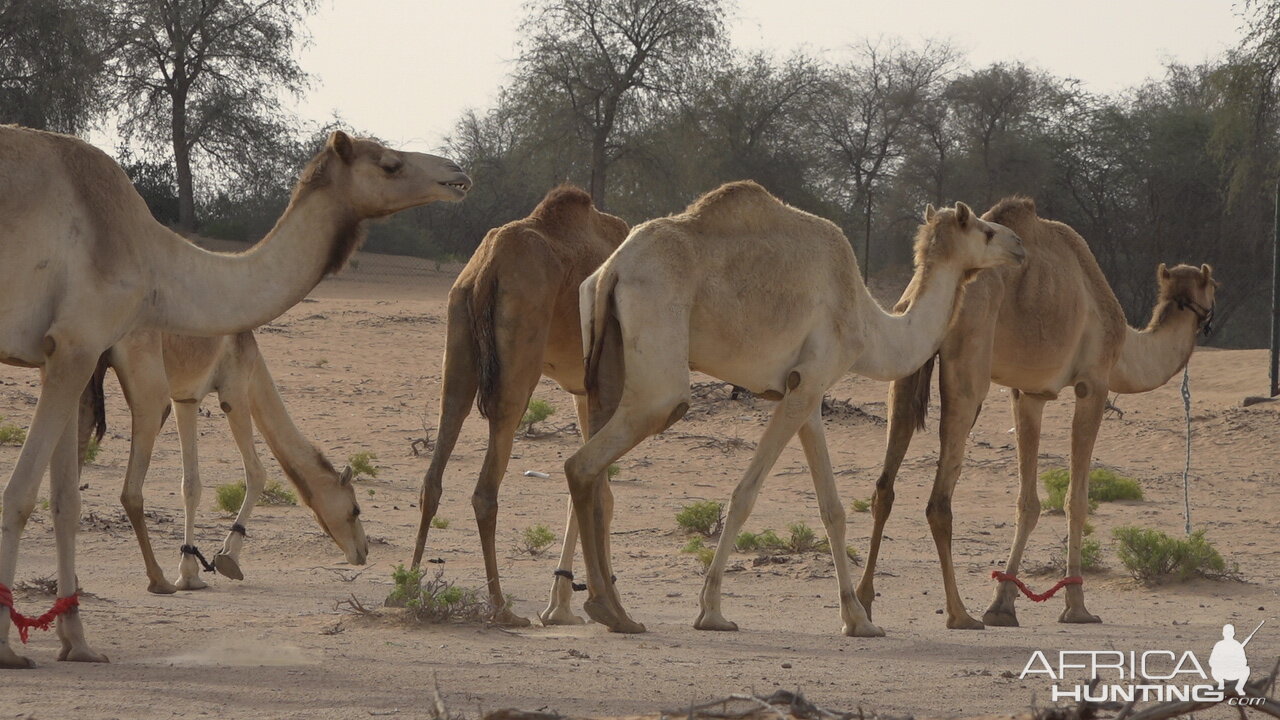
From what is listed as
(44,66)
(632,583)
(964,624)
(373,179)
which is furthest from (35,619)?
(44,66)

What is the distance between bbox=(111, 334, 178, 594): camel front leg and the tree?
21.9 m

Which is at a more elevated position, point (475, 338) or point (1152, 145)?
point (1152, 145)

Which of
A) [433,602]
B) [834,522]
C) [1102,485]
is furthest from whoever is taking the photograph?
[1102,485]

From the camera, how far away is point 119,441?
570 inches

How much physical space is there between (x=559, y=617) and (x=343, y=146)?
8.67 feet

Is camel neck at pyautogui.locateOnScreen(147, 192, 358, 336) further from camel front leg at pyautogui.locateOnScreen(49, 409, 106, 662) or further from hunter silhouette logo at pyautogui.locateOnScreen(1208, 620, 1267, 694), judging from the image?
hunter silhouette logo at pyautogui.locateOnScreen(1208, 620, 1267, 694)

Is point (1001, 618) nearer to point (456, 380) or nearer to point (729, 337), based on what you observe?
point (729, 337)

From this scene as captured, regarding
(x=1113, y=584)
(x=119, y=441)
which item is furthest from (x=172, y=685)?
(x=119, y=441)

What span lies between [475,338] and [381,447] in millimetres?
8152

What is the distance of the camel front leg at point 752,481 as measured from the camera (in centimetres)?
694

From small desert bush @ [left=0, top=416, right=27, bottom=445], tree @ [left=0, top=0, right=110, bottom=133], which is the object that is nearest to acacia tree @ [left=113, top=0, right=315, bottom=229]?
tree @ [left=0, top=0, right=110, bottom=133]

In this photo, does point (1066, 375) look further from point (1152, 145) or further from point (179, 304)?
point (1152, 145)

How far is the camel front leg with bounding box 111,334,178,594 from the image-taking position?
8.09 meters

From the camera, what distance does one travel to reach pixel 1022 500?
862 cm
